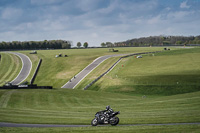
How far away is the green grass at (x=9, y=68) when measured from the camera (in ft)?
331

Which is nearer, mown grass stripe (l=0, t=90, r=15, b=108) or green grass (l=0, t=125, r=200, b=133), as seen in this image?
green grass (l=0, t=125, r=200, b=133)

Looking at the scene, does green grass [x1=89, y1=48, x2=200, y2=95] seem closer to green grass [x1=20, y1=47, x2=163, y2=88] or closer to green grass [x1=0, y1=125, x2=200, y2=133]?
green grass [x1=20, y1=47, x2=163, y2=88]

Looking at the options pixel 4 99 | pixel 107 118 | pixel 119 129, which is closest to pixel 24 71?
pixel 4 99

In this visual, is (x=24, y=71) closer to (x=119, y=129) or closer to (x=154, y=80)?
(x=154, y=80)

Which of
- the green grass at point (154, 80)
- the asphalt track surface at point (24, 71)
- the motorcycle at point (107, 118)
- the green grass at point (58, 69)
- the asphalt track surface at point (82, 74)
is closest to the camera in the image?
the motorcycle at point (107, 118)

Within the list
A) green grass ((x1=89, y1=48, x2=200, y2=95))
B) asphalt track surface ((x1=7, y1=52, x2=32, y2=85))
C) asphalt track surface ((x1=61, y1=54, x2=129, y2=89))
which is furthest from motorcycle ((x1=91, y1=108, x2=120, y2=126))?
asphalt track surface ((x1=7, y1=52, x2=32, y2=85))

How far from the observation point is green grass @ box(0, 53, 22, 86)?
101 metres

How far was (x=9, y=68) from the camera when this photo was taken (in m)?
115

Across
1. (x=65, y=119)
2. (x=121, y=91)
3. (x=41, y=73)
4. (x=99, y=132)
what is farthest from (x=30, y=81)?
(x=99, y=132)

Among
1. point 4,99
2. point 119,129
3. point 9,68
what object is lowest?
point 9,68

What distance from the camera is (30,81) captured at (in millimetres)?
93750

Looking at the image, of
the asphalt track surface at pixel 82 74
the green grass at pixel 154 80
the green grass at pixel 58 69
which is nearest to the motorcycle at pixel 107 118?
the green grass at pixel 154 80

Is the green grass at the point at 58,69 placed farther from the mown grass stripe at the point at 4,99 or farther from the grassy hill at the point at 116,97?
the mown grass stripe at the point at 4,99

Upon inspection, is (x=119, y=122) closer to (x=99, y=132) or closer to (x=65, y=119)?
(x=99, y=132)
